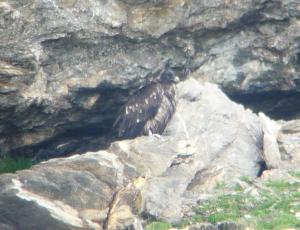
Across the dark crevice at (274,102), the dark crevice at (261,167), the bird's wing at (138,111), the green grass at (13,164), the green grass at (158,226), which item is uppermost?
the dark crevice at (274,102)

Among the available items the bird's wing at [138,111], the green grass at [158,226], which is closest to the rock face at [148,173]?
the green grass at [158,226]

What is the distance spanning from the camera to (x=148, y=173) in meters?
14.2

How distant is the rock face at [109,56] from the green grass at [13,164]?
0.20m

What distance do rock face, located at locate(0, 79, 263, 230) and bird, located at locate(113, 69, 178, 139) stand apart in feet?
0.72

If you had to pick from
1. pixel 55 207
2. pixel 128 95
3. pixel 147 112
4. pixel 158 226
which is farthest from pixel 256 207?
pixel 128 95

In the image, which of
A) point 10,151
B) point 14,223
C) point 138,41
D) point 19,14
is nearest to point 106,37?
point 138,41

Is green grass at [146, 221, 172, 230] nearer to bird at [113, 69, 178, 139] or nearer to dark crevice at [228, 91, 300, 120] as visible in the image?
bird at [113, 69, 178, 139]

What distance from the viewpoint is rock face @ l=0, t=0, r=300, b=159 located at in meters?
14.8

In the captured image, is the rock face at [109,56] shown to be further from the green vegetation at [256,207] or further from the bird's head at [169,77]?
the green vegetation at [256,207]

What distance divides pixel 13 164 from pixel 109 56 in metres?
2.67

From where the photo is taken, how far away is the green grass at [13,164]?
51.5 feet

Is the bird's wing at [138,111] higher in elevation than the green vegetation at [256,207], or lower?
higher

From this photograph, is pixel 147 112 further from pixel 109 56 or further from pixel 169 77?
pixel 109 56

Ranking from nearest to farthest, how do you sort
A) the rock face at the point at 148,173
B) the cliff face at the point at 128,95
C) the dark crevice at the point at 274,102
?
the rock face at the point at 148,173
the cliff face at the point at 128,95
the dark crevice at the point at 274,102
